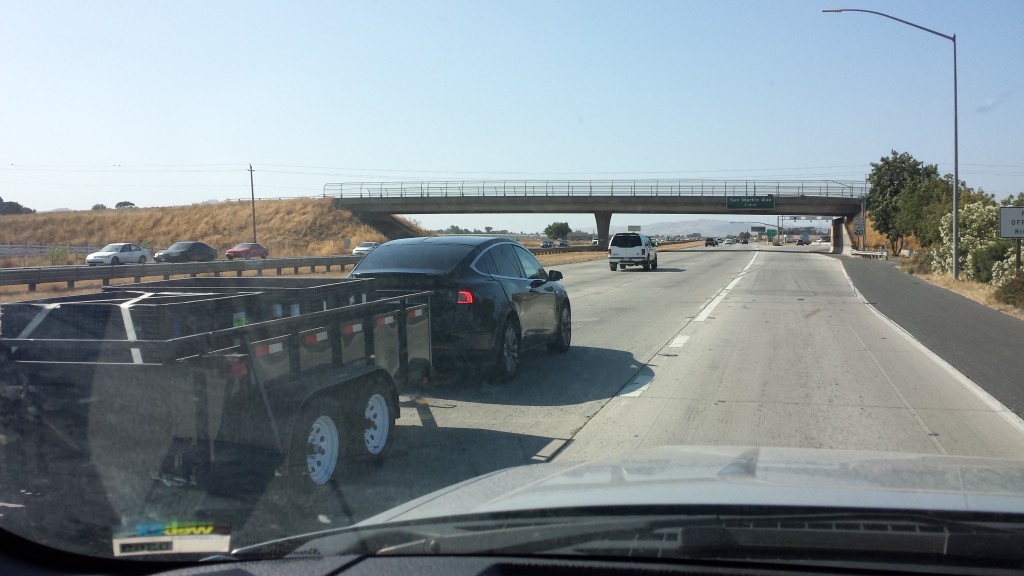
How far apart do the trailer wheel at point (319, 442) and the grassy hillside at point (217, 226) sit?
207 ft

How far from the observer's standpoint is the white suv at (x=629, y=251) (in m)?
40.9

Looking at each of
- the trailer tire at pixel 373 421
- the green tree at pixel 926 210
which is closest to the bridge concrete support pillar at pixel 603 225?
the green tree at pixel 926 210

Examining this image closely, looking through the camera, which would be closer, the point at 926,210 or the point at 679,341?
the point at 679,341

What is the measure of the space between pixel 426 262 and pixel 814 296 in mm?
17861

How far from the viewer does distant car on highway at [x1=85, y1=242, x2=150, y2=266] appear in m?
41.7

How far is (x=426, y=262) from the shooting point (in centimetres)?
944

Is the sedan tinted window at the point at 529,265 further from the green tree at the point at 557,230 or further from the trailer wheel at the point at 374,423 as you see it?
the green tree at the point at 557,230

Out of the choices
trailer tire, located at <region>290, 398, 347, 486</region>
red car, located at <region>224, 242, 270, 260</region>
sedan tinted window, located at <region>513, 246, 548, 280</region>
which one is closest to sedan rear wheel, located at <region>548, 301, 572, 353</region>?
sedan tinted window, located at <region>513, 246, 548, 280</region>

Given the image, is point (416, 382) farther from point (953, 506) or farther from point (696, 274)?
point (696, 274)

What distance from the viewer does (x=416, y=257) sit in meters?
Answer: 9.61

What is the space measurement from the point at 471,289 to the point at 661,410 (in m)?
2.44

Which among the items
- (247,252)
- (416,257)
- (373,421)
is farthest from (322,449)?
(247,252)

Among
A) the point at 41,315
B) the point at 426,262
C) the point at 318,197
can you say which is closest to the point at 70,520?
the point at 41,315

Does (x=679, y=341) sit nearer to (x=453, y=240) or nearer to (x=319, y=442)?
(x=453, y=240)
